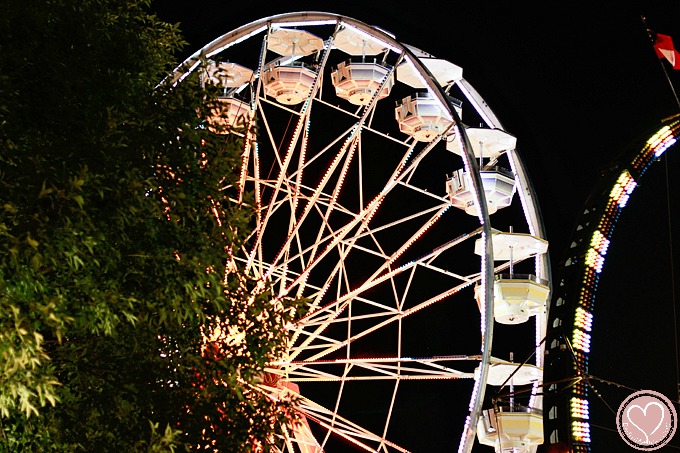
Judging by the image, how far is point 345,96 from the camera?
53.1 feet

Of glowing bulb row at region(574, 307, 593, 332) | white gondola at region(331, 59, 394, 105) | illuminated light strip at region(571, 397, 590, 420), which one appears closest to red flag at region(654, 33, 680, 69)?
glowing bulb row at region(574, 307, 593, 332)

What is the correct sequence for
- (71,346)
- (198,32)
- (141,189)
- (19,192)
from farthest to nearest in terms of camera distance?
1. (198,32)
2. (71,346)
3. (141,189)
4. (19,192)

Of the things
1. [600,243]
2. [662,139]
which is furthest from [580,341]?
[662,139]

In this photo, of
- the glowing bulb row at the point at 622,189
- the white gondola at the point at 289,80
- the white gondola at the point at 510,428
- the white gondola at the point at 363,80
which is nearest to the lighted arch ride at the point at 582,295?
the glowing bulb row at the point at 622,189

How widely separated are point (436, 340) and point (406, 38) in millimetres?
11574

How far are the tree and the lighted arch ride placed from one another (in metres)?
3.01

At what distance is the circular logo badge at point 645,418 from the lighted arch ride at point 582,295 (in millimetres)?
585

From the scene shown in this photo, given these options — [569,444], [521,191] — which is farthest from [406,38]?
[569,444]

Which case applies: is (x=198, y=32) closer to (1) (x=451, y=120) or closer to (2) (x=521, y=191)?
(1) (x=451, y=120)

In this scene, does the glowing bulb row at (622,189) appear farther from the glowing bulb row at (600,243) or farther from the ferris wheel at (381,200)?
the ferris wheel at (381,200)

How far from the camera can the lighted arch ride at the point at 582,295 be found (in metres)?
10.6

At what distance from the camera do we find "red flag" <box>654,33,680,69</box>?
13.0m

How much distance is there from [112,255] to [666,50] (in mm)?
7839

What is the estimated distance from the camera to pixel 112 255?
832cm
